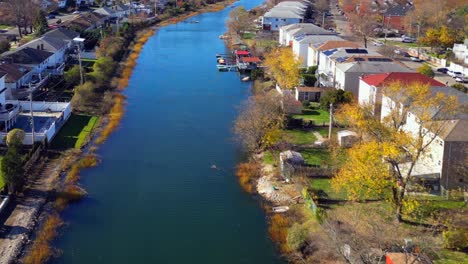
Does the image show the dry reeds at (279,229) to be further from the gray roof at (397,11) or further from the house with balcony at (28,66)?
the gray roof at (397,11)

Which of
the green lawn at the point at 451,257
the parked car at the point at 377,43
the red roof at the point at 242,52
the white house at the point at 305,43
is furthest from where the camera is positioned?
the parked car at the point at 377,43

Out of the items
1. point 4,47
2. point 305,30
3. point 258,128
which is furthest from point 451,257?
point 4,47

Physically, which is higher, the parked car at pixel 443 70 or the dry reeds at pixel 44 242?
the parked car at pixel 443 70

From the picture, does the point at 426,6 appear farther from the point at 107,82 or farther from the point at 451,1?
the point at 107,82

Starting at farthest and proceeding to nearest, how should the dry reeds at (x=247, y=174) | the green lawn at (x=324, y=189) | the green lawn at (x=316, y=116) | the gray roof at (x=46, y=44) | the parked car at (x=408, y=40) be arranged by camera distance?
the parked car at (x=408, y=40)
the gray roof at (x=46, y=44)
the green lawn at (x=316, y=116)
the dry reeds at (x=247, y=174)
the green lawn at (x=324, y=189)

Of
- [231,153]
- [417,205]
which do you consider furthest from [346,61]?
[417,205]

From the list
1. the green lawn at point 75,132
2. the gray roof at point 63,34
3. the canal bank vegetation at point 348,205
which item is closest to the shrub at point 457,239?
the canal bank vegetation at point 348,205

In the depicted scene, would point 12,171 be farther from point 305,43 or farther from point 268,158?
point 305,43

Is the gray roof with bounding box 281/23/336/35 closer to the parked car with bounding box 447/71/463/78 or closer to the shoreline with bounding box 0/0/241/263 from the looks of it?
the parked car with bounding box 447/71/463/78

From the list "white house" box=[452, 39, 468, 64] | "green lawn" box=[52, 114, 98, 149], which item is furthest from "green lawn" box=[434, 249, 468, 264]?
"white house" box=[452, 39, 468, 64]

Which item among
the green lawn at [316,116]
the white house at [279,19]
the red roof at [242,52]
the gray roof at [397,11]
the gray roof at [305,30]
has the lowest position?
the green lawn at [316,116]
